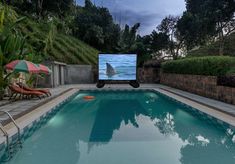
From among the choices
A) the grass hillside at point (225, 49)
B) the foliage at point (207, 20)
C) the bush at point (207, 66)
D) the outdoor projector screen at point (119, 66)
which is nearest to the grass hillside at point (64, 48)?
the outdoor projector screen at point (119, 66)

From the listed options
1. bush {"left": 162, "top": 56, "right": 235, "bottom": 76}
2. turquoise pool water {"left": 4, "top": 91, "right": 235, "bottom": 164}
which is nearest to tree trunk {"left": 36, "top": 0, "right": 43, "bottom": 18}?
bush {"left": 162, "top": 56, "right": 235, "bottom": 76}

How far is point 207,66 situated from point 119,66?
7015 millimetres

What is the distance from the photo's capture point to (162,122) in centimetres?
812

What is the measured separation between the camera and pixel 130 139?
6109mm

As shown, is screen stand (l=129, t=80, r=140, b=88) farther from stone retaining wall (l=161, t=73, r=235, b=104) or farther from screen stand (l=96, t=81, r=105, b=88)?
stone retaining wall (l=161, t=73, r=235, b=104)

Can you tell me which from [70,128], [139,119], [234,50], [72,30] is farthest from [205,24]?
[70,128]

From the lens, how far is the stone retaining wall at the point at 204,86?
980 cm

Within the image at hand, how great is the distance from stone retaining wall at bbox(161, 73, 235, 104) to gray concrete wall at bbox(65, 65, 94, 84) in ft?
23.8

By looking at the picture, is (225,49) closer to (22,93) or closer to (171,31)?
(171,31)

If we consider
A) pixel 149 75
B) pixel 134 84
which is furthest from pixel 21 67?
pixel 149 75

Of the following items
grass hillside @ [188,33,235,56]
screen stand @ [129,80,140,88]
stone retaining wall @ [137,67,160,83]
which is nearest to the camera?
screen stand @ [129,80,140,88]

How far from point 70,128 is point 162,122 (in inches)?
113

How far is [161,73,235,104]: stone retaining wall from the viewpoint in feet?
32.2

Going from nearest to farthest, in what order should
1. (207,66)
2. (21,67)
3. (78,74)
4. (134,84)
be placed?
(21,67), (207,66), (134,84), (78,74)
